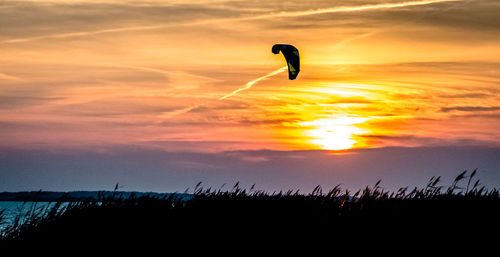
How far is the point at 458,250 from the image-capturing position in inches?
434

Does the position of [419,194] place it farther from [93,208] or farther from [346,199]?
[93,208]

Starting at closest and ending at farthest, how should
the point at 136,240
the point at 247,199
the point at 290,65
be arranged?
the point at 136,240 → the point at 247,199 → the point at 290,65

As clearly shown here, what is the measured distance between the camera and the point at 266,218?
39.8 ft

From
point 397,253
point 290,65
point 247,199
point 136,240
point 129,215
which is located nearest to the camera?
point 397,253

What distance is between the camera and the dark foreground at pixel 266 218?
1154 centimetres

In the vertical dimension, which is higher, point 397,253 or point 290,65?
point 290,65

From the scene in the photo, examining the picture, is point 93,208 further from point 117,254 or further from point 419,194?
point 419,194

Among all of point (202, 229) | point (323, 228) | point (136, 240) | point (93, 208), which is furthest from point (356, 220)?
point (93, 208)

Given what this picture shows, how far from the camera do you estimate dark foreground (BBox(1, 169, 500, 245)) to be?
11.5 meters

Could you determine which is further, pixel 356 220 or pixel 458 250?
pixel 356 220

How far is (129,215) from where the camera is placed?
13.0 meters

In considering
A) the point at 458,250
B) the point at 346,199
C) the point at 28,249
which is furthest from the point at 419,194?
the point at 28,249

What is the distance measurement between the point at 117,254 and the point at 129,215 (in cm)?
189

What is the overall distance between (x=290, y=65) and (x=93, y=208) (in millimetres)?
7311
